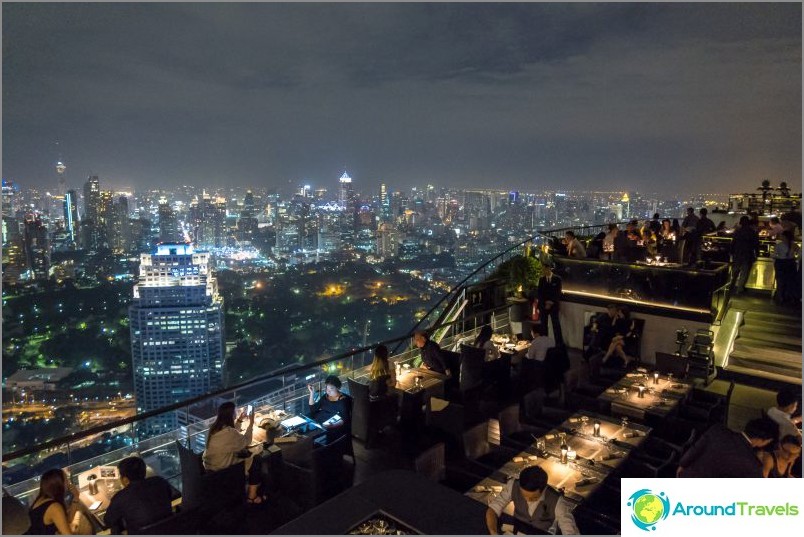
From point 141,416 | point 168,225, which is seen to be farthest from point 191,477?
point 168,225

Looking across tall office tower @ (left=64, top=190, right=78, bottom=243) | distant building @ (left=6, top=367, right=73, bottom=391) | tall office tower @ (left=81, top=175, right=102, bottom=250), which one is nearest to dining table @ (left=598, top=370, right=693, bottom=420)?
distant building @ (left=6, top=367, right=73, bottom=391)

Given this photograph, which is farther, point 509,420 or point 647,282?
point 647,282

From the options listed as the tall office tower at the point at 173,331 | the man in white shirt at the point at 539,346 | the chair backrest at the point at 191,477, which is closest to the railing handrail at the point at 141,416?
the chair backrest at the point at 191,477

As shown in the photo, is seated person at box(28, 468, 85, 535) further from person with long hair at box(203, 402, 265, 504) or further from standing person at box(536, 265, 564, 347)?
standing person at box(536, 265, 564, 347)

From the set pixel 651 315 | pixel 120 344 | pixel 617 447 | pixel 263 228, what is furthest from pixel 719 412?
pixel 263 228

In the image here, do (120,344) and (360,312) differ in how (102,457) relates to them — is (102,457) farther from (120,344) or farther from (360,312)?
(120,344)

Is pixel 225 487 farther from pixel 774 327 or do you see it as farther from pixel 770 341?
pixel 774 327

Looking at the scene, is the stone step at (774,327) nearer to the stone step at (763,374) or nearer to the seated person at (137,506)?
the stone step at (763,374)
